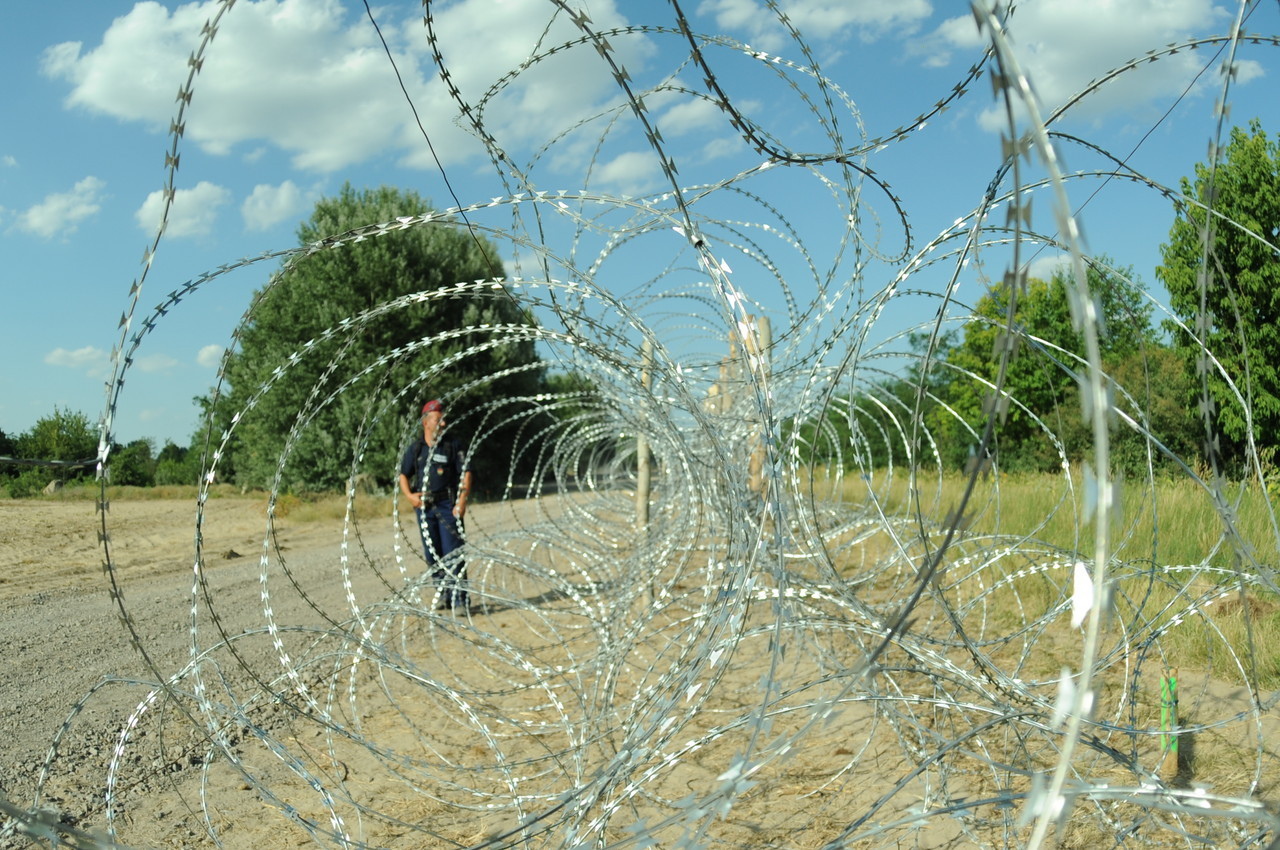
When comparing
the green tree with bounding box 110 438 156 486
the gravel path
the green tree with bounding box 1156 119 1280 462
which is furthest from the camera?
the green tree with bounding box 110 438 156 486

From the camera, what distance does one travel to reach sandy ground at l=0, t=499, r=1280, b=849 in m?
2.62

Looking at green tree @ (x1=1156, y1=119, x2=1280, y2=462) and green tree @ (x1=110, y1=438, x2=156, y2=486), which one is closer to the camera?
green tree @ (x1=1156, y1=119, x2=1280, y2=462)

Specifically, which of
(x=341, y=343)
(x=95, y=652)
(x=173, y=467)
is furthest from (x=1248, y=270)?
(x=173, y=467)

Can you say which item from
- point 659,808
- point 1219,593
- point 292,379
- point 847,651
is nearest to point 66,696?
point 659,808

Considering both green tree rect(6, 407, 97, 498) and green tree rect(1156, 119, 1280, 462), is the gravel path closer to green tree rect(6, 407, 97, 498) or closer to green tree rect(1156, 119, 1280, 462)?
green tree rect(6, 407, 97, 498)

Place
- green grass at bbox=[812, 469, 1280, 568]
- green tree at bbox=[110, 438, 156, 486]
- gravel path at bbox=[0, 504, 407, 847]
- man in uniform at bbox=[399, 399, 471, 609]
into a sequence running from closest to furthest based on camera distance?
gravel path at bbox=[0, 504, 407, 847], green grass at bbox=[812, 469, 1280, 568], man in uniform at bbox=[399, 399, 471, 609], green tree at bbox=[110, 438, 156, 486]

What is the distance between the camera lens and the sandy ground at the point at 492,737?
2617mm

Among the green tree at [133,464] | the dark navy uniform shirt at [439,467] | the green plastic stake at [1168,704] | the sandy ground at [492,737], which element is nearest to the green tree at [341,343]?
the green tree at [133,464]

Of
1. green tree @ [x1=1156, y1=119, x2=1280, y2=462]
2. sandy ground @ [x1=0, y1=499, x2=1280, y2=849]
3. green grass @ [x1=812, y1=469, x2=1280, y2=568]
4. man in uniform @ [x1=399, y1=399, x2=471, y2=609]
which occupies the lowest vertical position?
sandy ground @ [x1=0, y1=499, x2=1280, y2=849]

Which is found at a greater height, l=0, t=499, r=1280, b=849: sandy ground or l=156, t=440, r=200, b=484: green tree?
l=156, t=440, r=200, b=484: green tree

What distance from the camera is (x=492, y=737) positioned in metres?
3.83

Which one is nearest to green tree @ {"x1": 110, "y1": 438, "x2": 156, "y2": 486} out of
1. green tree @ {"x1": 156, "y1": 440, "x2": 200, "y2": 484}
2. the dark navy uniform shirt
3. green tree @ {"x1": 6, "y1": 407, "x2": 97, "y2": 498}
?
green tree @ {"x1": 156, "y1": 440, "x2": 200, "y2": 484}

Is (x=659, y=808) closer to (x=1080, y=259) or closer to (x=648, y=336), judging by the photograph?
(x=648, y=336)

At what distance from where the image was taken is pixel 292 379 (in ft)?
76.4
